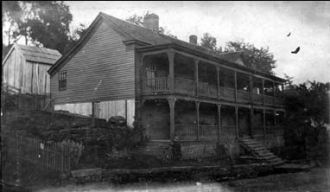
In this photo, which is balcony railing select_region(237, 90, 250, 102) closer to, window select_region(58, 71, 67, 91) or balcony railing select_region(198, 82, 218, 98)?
balcony railing select_region(198, 82, 218, 98)

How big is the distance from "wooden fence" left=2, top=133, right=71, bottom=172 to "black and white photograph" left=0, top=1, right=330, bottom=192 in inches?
1.7

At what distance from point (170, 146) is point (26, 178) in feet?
27.6

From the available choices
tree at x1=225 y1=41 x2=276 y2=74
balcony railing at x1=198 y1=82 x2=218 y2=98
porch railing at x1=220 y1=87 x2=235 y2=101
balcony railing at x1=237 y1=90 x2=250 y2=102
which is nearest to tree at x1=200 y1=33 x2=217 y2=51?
tree at x1=225 y1=41 x2=276 y2=74

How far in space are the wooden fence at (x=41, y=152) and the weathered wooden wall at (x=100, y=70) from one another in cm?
830

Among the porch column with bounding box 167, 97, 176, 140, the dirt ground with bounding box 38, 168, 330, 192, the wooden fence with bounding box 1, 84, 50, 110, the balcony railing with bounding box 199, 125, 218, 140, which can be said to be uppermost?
the wooden fence with bounding box 1, 84, 50, 110

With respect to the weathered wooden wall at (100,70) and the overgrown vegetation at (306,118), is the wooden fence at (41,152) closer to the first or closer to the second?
the weathered wooden wall at (100,70)

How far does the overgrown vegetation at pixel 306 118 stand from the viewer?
29078mm

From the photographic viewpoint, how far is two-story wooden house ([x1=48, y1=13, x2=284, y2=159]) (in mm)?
21844

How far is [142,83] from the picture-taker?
2244cm

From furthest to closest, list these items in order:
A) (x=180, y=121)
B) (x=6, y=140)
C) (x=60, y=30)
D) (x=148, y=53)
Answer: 1. (x=60, y=30)
2. (x=180, y=121)
3. (x=148, y=53)
4. (x=6, y=140)

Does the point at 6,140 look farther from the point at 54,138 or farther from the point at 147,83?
the point at 147,83

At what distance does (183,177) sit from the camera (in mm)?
16031

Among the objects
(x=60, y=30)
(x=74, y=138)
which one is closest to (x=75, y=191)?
(x=74, y=138)

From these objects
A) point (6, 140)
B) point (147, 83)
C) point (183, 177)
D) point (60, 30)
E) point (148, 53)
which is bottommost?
point (183, 177)
